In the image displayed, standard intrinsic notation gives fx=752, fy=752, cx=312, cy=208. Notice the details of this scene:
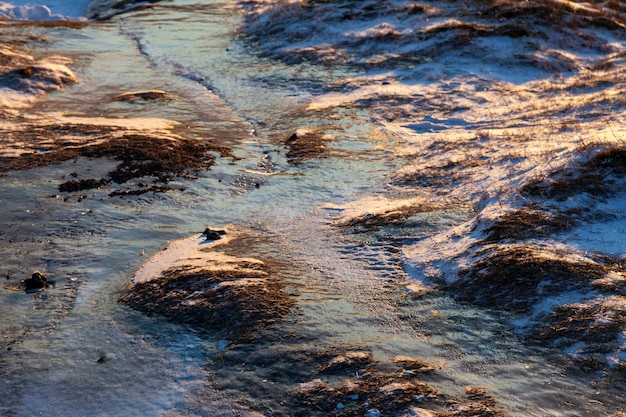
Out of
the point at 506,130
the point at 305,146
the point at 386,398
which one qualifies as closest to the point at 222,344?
the point at 386,398

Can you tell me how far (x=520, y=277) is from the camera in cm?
739

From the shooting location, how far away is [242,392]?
6.11 metres

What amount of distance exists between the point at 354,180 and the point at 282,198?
117cm

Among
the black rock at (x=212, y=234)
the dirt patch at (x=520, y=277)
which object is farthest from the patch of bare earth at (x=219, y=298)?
the dirt patch at (x=520, y=277)

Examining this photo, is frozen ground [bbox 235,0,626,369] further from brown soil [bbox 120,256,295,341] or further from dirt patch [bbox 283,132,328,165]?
brown soil [bbox 120,256,295,341]

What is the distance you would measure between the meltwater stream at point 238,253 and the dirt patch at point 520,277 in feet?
0.90

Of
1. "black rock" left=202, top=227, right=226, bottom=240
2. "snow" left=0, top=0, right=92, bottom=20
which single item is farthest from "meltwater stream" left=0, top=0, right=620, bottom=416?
"snow" left=0, top=0, right=92, bottom=20

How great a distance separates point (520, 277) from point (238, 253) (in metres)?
3.03

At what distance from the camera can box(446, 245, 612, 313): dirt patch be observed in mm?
7160

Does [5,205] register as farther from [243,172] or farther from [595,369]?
[595,369]

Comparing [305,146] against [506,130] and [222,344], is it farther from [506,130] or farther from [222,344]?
[222,344]

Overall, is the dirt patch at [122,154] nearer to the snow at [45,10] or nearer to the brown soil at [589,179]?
the brown soil at [589,179]

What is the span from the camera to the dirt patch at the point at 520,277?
7.16 meters

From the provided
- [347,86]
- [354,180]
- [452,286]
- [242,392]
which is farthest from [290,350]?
[347,86]
